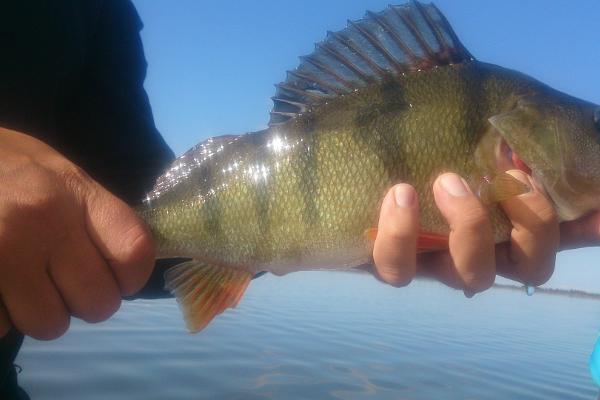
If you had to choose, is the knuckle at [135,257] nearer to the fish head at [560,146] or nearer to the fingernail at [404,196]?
the fingernail at [404,196]

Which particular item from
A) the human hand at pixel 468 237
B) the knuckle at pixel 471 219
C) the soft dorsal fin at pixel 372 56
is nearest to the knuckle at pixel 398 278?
the human hand at pixel 468 237

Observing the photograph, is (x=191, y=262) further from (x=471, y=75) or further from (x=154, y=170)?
(x=471, y=75)

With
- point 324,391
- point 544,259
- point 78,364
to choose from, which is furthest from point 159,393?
point 544,259

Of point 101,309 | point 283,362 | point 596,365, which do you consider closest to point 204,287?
point 101,309

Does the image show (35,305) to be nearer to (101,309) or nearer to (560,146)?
(101,309)

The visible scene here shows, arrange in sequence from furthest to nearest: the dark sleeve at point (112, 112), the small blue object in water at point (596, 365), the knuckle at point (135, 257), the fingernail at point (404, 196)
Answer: the small blue object in water at point (596, 365) → the dark sleeve at point (112, 112) → the fingernail at point (404, 196) → the knuckle at point (135, 257)

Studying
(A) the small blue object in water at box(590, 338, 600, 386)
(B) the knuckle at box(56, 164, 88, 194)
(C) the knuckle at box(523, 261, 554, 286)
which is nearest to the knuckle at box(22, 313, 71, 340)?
(B) the knuckle at box(56, 164, 88, 194)

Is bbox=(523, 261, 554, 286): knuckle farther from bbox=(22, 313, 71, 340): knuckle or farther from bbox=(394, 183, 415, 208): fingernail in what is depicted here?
bbox=(22, 313, 71, 340): knuckle
